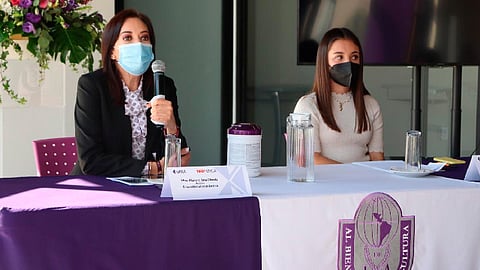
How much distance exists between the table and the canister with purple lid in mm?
50

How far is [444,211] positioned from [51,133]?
2593 millimetres

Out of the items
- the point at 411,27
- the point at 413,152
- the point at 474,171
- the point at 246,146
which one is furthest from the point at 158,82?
the point at 411,27

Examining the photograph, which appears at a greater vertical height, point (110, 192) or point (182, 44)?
point (182, 44)

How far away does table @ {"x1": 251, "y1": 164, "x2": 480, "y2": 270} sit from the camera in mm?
1847

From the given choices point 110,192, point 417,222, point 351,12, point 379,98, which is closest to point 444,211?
point 417,222

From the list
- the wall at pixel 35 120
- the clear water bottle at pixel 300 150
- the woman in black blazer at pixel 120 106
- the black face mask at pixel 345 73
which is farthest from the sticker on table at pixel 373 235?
the wall at pixel 35 120

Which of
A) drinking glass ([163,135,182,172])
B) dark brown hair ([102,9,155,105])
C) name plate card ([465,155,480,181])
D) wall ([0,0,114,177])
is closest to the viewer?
drinking glass ([163,135,182,172])

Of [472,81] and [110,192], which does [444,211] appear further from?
[472,81]

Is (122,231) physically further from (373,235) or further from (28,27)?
(28,27)

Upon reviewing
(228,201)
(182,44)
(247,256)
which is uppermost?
(182,44)

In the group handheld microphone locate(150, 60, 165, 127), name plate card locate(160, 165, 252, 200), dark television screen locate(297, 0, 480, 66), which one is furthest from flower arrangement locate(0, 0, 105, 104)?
dark television screen locate(297, 0, 480, 66)

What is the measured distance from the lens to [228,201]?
1.80 m

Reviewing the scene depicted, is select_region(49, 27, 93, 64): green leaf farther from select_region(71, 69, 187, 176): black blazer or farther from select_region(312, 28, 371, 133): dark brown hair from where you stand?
select_region(312, 28, 371, 133): dark brown hair

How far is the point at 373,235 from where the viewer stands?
6.34 ft
